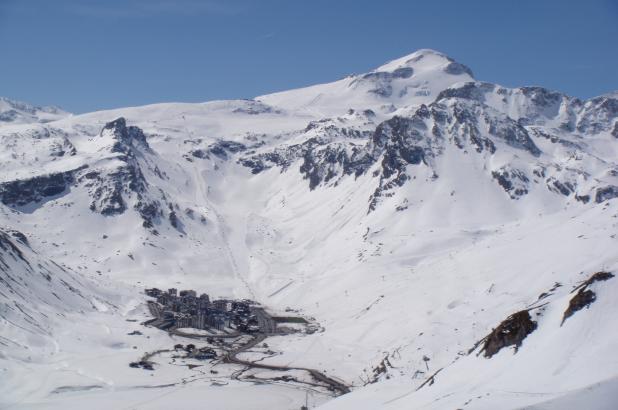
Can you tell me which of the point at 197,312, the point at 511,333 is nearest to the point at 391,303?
the point at 197,312

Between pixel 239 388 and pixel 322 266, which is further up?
pixel 322 266

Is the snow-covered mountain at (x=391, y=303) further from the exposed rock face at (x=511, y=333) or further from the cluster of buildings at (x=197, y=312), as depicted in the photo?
the cluster of buildings at (x=197, y=312)

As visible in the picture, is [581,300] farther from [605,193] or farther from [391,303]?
[605,193]

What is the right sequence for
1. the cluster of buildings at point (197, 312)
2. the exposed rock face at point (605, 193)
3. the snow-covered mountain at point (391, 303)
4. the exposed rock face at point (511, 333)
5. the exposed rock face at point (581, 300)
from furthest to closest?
the exposed rock face at point (605, 193) < the cluster of buildings at point (197, 312) < the exposed rock face at point (511, 333) < the exposed rock face at point (581, 300) < the snow-covered mountain at point (391, 303)

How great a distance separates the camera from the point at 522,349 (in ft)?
134

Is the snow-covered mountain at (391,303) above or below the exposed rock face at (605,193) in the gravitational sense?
below

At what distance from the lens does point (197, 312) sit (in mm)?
133500

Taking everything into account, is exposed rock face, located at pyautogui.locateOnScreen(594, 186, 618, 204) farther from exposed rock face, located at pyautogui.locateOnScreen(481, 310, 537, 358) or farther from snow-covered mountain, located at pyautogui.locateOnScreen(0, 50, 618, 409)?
exposed rock face, located at pyautogui.locateOnScreen(481, 310, 537, 358)

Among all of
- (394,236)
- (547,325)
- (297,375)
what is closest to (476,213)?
(394,236)

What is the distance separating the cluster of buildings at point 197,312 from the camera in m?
123

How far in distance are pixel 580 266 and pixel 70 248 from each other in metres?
150

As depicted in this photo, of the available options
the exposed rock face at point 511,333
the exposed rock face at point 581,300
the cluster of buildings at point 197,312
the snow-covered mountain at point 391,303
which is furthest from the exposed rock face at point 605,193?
the exposed rock face at point 581,300

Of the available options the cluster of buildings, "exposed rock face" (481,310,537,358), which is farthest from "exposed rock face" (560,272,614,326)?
the cluster of buildings

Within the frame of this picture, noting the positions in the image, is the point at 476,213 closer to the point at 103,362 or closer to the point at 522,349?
the point at 103,362
